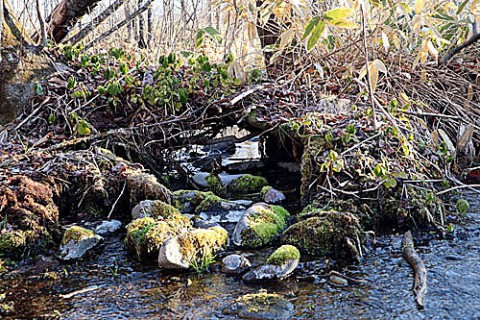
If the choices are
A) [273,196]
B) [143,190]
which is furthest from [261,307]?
[273,196]

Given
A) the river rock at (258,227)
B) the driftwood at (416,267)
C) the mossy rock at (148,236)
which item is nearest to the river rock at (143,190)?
the mossy rock at (148,236)

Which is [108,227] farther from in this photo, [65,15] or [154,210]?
[65,15]

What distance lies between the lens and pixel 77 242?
3.34 meters

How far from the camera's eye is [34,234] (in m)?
3.40

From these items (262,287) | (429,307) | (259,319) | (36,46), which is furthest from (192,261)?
Result: (36,46)

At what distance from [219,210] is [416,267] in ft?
5.69

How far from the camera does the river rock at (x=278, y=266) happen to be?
2.94 metres

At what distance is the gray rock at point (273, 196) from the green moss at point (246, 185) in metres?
0.33

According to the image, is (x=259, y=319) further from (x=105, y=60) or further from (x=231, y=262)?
(x=105, y=60)

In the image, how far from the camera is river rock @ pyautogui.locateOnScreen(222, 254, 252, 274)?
120 inches

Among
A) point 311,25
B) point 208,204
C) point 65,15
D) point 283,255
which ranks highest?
point 65,15

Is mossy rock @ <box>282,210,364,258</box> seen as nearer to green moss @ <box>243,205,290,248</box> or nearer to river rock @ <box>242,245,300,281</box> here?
green moss @ <box>243,205,290,248</box>

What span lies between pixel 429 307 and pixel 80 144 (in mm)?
3528

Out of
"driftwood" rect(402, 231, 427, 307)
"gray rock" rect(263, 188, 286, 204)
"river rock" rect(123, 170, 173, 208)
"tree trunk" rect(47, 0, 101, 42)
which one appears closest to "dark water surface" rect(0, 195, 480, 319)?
"driftwood" rect(402, 231, 427, 307)
